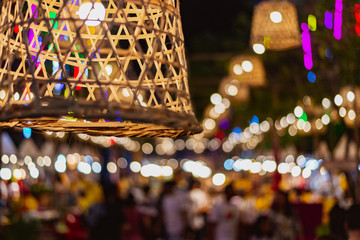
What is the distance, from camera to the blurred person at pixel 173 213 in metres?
12.0

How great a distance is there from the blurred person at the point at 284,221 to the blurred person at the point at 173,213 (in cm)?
248

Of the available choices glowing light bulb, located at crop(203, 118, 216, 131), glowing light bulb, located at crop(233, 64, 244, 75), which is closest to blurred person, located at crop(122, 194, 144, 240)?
glowing light bulb, located at crop(233, 64, 244, 75)

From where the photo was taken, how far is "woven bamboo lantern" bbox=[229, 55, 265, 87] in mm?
15977

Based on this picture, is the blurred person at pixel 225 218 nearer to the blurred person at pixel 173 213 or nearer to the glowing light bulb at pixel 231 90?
the blurred person at pixel 173 213

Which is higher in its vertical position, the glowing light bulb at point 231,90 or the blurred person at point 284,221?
the glowing light bulb at point 231,90

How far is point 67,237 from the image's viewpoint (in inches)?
482

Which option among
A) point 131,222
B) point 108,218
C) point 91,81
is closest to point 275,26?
point 108,218

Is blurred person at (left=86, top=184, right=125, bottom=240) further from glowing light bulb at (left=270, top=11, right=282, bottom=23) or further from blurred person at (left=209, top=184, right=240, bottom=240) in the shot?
glowing light bulb at (left=270, top=11, right=282, bottom=23)

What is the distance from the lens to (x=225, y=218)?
10820 mm

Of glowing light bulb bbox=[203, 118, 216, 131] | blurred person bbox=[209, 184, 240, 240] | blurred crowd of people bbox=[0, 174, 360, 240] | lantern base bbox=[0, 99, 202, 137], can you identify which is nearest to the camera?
lantern base bbox=[0, 99, 202, 137]

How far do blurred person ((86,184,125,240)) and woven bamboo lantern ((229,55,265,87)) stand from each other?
25.7 ft

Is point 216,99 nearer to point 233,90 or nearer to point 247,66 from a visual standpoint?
point 233,90

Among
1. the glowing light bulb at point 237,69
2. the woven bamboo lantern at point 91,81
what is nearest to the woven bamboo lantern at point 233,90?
the glowing light bulb at point 237,69

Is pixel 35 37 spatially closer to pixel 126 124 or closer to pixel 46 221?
pixel 126 124
